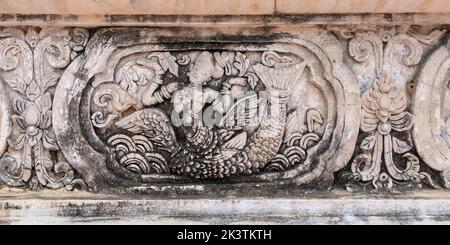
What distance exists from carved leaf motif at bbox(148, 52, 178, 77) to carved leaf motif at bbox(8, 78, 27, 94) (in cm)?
88

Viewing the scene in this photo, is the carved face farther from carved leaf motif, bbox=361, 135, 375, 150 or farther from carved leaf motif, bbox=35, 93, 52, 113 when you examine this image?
carved leaf motif, bbox=361, 135, 375, 150

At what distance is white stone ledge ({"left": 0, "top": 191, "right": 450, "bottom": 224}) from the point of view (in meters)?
4.36

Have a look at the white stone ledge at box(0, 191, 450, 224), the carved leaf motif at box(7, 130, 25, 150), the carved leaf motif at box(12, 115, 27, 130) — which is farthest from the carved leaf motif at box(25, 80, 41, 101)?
the white stone ledge at box(0, 191, 450, 224)

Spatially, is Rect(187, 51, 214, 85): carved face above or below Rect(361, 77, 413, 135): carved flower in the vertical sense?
above

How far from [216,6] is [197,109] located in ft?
2.28

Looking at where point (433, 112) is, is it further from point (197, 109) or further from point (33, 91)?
point (33, 91)

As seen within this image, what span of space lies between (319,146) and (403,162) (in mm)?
590

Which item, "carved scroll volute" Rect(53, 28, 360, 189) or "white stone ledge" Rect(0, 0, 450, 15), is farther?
"carved scroll volute" Rect(53, 28, 360, 189)

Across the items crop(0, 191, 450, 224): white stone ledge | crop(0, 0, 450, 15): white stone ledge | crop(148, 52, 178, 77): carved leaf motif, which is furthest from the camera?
crop(148, 52, 178, 77): carved leaf motif

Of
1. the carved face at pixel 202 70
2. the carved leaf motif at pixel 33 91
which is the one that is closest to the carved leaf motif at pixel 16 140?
the carved leaf motif at pixel 33 91

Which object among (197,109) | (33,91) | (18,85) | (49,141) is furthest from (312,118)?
(18,85)

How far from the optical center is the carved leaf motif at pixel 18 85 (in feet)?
14.7

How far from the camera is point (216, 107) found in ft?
14.6

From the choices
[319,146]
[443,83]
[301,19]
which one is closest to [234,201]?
[319,146]
